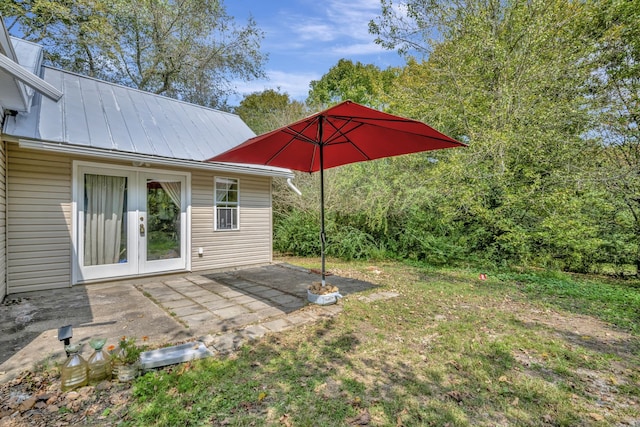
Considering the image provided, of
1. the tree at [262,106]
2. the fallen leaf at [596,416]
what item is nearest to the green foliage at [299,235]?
the tree at [262,106]

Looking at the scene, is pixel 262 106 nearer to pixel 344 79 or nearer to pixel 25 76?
pixel 344 79

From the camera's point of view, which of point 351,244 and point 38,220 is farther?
point 351,244

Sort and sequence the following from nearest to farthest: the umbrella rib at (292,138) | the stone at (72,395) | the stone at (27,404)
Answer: the stone at (27,404) < the stone at (72,395) < the umbrella rib at (292,138)

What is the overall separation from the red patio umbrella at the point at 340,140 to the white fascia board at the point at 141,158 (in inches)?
60.9

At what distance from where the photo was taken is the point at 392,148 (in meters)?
4.11

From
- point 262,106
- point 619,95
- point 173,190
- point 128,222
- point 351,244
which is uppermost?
point 262,106

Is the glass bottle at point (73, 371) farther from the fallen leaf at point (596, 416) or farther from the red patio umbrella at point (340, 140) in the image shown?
the fallen leaf at point (596, 416)

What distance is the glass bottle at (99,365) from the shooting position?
220 centimetres

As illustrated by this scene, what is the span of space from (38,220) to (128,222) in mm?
1132

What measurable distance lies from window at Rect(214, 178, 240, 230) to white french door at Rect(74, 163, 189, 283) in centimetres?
65

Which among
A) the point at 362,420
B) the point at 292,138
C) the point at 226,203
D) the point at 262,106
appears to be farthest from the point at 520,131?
the point at 262,106

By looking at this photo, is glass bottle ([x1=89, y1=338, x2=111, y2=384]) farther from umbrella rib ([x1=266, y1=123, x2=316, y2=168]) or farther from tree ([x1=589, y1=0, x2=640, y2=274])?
tree ([x1=589, y1=0, x2=640, y2=274])

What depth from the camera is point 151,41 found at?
11680mm

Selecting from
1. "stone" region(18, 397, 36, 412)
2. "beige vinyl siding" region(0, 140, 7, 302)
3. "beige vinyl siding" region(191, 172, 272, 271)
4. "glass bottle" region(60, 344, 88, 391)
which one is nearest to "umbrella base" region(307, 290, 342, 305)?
"glass bottle" region(60, 344, 88, 391)
